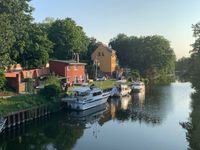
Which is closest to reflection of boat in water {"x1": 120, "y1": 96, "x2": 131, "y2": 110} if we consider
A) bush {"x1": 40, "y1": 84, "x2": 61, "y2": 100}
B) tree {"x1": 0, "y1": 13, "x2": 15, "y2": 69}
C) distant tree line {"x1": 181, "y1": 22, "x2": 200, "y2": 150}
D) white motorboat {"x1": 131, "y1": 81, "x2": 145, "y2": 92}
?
white motorboat {"x1": 131, "y1": 81, "x2": 145, "y2": 92}

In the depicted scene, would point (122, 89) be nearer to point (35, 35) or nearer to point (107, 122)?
point (35, 35)

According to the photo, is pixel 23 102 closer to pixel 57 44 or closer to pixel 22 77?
pixel 22 77

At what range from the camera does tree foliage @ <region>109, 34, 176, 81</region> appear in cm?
11362

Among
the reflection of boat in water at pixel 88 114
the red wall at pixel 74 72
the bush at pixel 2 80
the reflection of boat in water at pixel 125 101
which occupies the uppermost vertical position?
the red wall at pixel 74 72

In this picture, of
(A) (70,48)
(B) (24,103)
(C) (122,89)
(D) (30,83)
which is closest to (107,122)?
(B) (24,103)

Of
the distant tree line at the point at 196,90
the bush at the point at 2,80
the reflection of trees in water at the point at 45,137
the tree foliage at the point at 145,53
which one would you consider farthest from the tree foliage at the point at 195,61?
the tree foliage at the point at 145,53

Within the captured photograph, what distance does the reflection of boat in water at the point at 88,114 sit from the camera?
4732cm

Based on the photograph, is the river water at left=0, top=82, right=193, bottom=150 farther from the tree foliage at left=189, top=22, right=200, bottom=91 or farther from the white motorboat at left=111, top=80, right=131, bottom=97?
the white motorboat at left=111, top=80, right=131, bottom=97

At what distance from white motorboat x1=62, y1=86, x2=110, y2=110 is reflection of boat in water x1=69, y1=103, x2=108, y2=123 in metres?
0.69

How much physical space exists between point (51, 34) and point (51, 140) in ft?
162

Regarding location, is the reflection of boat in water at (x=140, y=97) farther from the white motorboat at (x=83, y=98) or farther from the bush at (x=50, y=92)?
the bush at (x=50, y=92)

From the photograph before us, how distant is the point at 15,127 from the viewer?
40.0m

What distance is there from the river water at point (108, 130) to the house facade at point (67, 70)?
1216cm

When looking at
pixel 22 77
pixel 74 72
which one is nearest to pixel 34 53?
pixel 22 77
